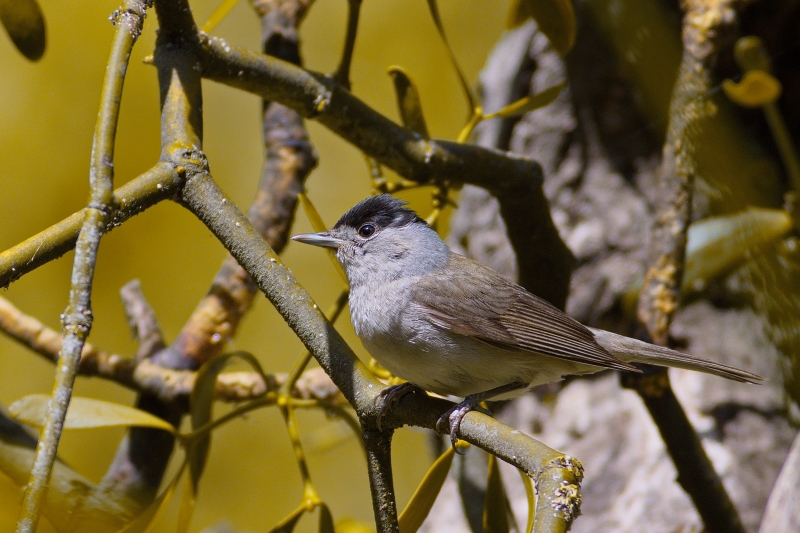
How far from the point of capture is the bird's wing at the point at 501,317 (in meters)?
1.46

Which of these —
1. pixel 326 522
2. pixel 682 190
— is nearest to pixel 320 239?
pixel 326 522

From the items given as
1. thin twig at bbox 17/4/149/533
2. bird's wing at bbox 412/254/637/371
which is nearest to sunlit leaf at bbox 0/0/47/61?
thin twig at bbox 17/4/149/533

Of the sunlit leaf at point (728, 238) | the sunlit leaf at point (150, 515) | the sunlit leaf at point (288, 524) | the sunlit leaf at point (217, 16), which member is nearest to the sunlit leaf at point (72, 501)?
the sunlit leaf at point (150, 515)

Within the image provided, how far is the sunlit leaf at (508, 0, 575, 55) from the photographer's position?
152cm

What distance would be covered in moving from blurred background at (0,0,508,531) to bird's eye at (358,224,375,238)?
18.6 inches

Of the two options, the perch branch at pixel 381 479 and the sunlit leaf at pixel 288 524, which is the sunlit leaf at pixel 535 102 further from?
the sunlit leaf at pixel 288 524

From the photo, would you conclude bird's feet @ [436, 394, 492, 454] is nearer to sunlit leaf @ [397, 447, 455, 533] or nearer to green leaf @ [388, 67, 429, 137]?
sunlit leaf @ [397, 447, 455, 533]

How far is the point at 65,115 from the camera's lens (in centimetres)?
202

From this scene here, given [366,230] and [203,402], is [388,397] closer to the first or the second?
[203,402]

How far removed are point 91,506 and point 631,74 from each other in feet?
6.75

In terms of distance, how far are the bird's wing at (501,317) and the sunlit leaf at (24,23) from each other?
0.95 metres

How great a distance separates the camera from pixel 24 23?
4.34 ft

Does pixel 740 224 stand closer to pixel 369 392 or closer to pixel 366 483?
pixel 369 392

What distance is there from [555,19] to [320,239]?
2.47 feet
